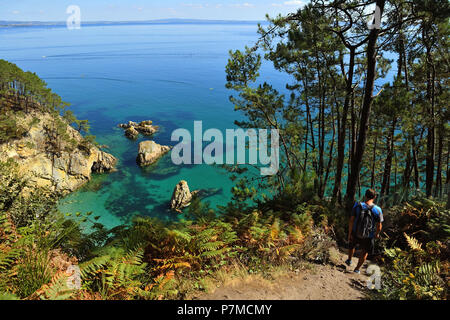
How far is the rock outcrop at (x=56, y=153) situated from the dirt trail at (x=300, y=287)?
33894 millimetres

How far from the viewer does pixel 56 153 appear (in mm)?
→ 35906

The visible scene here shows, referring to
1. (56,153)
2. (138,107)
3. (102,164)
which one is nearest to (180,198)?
(102,164)

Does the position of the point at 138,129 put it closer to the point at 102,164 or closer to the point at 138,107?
the point at 102,164

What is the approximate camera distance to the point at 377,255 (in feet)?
22.9

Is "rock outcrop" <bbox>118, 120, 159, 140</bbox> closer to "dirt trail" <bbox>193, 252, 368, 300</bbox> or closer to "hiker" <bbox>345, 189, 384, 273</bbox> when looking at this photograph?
"dirt trail" <bbox>193, 252, 368, 300</bbox>

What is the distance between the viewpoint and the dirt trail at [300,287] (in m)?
4.55

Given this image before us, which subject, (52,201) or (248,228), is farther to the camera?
(248,228)

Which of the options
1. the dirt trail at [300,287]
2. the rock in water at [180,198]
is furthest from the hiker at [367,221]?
the rock in water at [180,198]

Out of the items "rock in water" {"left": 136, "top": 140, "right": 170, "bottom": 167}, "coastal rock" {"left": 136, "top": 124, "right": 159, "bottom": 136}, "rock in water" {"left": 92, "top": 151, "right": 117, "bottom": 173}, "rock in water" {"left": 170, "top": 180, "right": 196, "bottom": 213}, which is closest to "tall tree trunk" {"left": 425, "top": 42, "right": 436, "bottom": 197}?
"rock in water" {"left": 170, "top": 180, "right": 196, "bottom": 213}

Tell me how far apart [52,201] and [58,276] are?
313cm

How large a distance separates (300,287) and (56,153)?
1596 inches

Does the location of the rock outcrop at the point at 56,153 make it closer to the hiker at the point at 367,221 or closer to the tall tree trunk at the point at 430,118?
the hiker at the point at 367,221

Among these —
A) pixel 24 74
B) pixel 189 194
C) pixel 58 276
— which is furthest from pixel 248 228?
pixel 24 74

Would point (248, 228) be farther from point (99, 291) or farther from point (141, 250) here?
point (99, 291)
